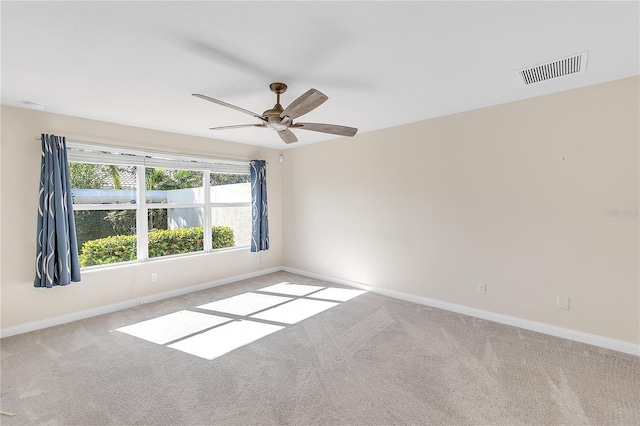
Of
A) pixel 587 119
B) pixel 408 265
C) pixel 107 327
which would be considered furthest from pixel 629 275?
pixel 107 327

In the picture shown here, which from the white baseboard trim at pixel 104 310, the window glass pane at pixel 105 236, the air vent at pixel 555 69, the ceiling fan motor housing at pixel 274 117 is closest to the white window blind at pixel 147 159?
the window glass pane at pixel 105 236

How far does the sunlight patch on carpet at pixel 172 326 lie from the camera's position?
3.03 meters

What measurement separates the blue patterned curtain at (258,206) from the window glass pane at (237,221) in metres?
0.21

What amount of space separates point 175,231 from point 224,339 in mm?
2201

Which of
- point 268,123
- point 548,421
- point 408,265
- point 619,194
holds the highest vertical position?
point 268,123

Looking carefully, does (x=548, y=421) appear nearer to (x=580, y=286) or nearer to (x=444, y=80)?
(x=580, y=286)

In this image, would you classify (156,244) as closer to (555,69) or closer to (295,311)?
(295,311)

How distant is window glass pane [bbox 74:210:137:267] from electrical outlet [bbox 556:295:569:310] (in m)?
5.04

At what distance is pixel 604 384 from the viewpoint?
2.16 meters

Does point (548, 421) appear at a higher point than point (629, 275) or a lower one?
lower

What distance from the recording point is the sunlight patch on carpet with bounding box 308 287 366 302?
4156mm

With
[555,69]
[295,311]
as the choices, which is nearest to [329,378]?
[295,311]

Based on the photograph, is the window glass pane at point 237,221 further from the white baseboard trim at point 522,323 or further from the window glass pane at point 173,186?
the white baseboard trim at point 522,323

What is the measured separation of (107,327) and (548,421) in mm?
4026
